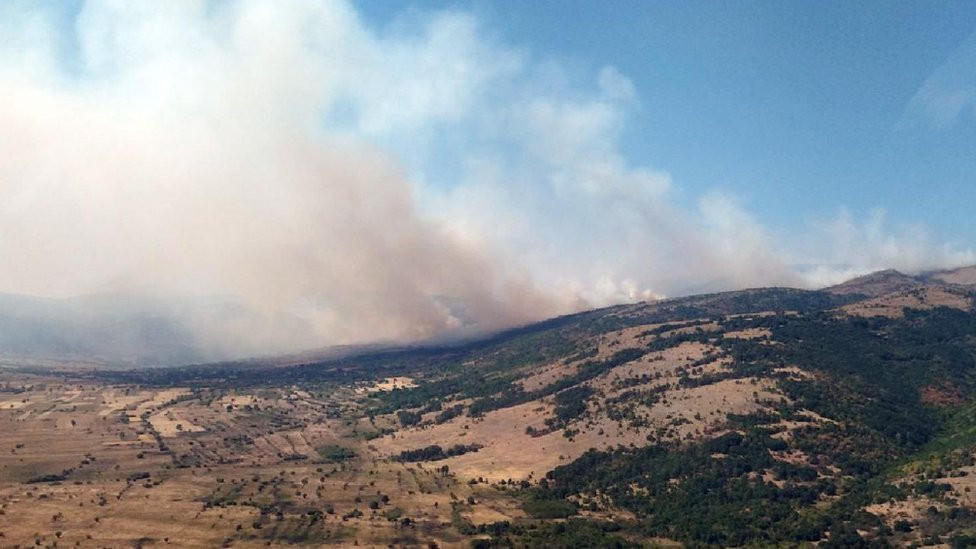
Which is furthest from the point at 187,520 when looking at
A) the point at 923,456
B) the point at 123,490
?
the point at 923,456

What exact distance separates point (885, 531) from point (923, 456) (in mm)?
43912

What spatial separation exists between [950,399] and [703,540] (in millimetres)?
109520

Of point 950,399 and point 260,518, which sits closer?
point 260,518

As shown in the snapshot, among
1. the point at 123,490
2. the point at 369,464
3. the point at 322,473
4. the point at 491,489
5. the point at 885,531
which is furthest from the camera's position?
the point at 369,464

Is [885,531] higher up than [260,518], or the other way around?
[260,518]

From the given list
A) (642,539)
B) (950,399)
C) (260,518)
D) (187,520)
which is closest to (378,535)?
(260,518)

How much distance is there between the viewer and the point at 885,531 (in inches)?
4968

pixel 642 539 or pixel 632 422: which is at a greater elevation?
pixel 632 422

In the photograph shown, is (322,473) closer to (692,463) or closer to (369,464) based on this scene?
(369,464)

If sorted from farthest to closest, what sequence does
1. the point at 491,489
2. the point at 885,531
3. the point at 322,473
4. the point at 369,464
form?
the point at 369,464 → the point at 322,473 → the point at 491,489 → the point at 885,531

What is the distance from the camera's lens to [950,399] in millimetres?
199875

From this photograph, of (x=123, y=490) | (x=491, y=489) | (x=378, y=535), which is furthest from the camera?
(x=491, y=489)

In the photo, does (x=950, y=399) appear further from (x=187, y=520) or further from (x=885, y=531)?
(x=187, y=520)

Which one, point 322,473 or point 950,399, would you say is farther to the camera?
point 950,399
